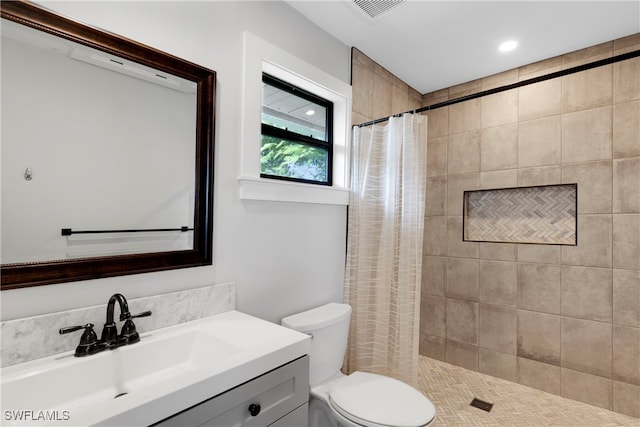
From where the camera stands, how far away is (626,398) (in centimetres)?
209

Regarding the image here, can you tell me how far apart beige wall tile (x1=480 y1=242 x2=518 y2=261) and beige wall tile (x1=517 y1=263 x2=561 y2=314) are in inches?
3.9

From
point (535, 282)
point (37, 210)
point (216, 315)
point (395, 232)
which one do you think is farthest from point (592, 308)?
point (37, 210)

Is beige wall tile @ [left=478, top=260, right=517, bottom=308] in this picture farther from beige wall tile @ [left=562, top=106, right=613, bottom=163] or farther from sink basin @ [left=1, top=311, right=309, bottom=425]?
sink basin @ [left=1, top=311, right=309, bottom=425]

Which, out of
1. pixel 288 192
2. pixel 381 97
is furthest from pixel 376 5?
pixel 288 192

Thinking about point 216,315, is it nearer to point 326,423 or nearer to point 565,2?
point 326,423

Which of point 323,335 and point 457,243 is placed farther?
point 457,243

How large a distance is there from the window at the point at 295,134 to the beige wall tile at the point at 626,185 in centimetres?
191

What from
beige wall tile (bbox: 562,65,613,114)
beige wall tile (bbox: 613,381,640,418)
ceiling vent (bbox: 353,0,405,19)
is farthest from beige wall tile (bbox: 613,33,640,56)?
beige wall tile (bbox: 613,381,640,418)

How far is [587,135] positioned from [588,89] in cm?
33

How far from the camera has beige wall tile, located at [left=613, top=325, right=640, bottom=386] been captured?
2055 mm

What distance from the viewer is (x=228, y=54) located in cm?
159

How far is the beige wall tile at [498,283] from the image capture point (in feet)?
8.32

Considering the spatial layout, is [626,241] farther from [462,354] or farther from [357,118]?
[357,118]

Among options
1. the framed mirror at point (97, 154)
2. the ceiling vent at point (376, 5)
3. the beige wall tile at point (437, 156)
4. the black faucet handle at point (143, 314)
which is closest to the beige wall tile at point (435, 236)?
the beige wall tile at point (437, 156)
